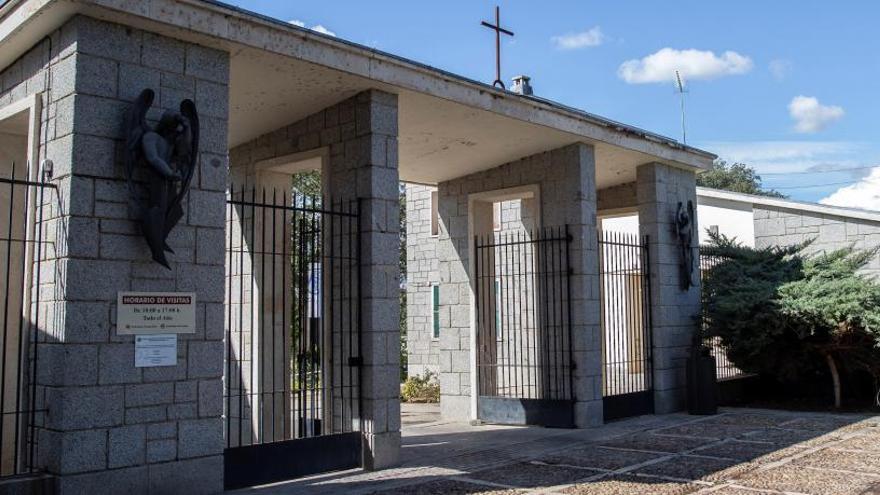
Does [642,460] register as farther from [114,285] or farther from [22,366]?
[22,366]

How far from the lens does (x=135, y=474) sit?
18.3ft

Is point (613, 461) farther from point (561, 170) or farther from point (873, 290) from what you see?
point (873, 290)

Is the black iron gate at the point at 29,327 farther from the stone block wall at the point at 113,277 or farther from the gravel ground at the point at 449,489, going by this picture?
the gravel ground at the point at 449,489

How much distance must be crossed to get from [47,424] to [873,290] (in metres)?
9.59

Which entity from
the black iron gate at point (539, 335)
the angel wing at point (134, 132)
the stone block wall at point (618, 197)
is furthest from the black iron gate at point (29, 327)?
the stone block wall at point (618, 197)

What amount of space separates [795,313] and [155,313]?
820 cm

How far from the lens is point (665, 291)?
11.1 m

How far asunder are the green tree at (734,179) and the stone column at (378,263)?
37429mm

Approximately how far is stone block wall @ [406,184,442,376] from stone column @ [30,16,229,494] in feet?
32.6

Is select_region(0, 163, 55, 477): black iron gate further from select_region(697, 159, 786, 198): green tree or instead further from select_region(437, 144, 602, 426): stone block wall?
select_region(697, 159, 786, 198): green tree

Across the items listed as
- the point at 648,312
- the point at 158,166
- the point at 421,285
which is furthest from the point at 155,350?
the point at 421,285

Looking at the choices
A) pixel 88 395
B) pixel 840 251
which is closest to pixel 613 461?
pixel 88 395

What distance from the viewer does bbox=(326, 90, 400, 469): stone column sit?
23.7ft

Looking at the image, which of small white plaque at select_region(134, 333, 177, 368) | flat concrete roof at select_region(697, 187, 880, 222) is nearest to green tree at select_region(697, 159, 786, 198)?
flat concrete roof at select_region(697, 187, 880, 222)
